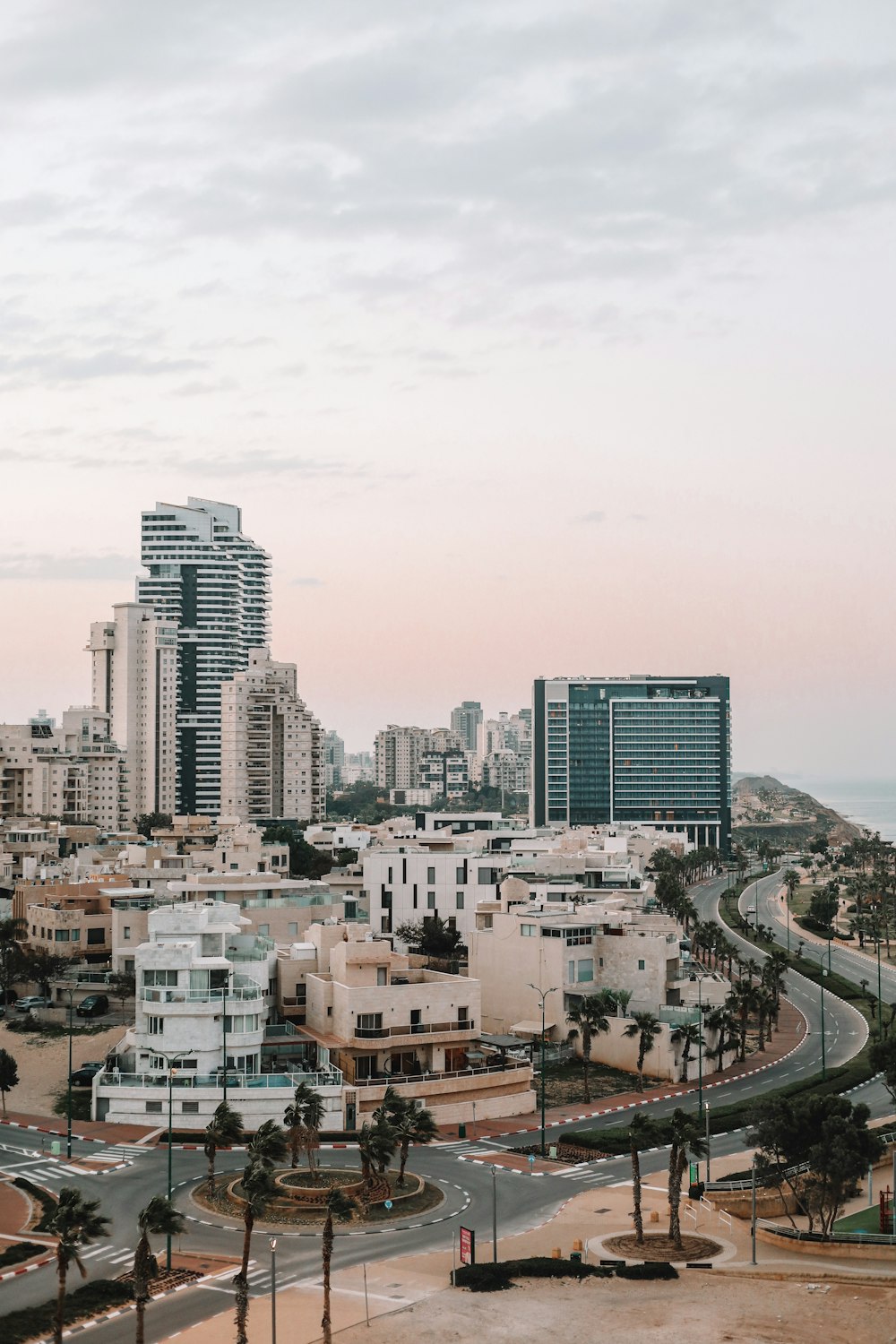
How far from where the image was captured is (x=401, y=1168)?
210 ft

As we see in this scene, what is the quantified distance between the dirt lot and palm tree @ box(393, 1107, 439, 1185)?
12058 millimetres

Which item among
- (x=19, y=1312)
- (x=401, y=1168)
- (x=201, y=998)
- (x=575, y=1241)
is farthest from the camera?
(x=201, y=998)

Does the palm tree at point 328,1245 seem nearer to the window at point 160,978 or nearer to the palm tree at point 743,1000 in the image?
the window at point 160,978

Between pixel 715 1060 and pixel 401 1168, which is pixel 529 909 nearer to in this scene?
→ pixel 715 1060

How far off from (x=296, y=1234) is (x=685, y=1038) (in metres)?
37.7

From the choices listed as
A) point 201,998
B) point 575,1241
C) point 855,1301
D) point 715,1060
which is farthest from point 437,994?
point 855,1301

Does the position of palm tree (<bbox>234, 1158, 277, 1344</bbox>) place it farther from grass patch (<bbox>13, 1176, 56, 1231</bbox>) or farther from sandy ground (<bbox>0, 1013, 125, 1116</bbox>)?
sandy ground (<bbox>0, 1013, 125, 1116</bbox>)

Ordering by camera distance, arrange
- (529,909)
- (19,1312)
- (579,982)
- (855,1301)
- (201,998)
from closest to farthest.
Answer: (19,1312)
(855,1301)
(201,998)
(579,982)
(529,909)

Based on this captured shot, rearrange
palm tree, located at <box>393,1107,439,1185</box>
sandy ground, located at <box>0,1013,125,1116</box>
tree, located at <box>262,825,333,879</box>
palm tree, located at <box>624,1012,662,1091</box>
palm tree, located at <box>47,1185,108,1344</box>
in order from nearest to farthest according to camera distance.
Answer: palm tree, located at <box>47,1185,108,1344</box>
palm tree, located at <box>393,1107,439,1185</box>
sandy ground, located at <box>0,1013,125,1116</box>
palm tree, located at <box>624,1012,662,1091</box>
tree, located at <box>262,825,333,879</box>

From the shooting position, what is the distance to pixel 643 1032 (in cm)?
8669

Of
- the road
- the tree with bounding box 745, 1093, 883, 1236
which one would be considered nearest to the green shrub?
the road

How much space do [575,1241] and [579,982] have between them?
43347 millimetres

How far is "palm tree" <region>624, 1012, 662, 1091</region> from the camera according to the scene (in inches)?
3391

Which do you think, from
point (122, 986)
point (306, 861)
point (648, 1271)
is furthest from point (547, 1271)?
point (306, 861)
